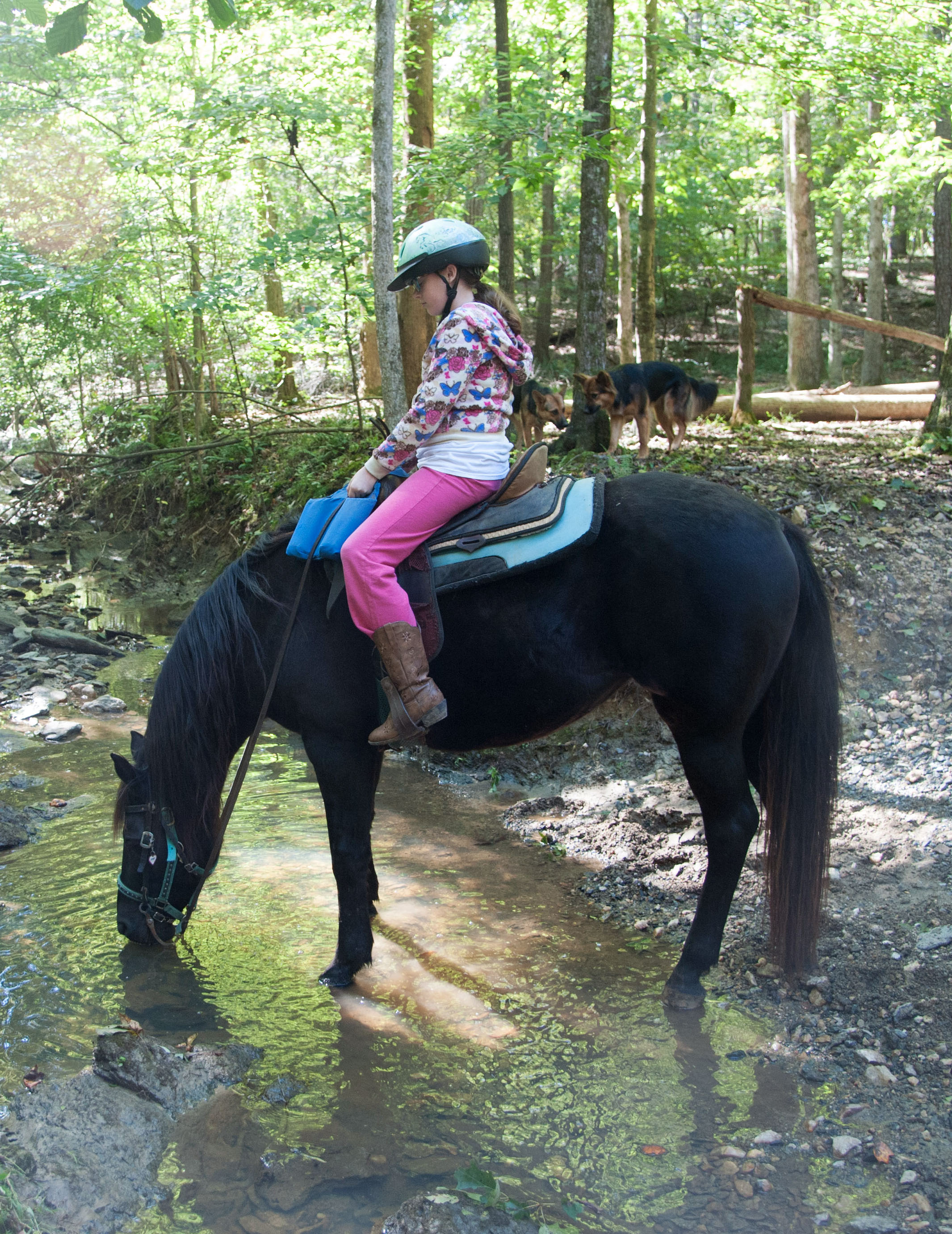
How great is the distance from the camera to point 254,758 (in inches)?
243

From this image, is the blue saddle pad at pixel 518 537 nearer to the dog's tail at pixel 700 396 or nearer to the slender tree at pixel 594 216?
the slender tree at pixel 594 216

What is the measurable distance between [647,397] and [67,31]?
22.5 ft

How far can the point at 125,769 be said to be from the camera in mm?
3486

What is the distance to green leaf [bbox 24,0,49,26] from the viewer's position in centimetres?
253

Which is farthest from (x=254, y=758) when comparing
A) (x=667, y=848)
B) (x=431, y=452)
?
(x=431, y=452)

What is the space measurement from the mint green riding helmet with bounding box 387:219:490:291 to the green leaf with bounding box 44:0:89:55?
1134mm

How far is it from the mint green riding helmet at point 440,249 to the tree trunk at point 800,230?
38.2 feet

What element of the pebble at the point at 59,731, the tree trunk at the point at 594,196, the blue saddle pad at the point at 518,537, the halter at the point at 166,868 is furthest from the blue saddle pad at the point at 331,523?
the tree trunk at the point at 594,196

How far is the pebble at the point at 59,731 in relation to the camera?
6.50m

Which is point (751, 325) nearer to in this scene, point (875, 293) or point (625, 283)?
point (625, 283)

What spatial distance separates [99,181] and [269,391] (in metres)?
4.13

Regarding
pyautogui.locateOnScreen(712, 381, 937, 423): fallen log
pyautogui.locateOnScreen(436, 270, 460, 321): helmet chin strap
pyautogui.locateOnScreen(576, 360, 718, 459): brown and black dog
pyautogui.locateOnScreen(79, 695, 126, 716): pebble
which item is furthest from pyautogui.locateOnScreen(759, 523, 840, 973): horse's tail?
pyautogui.locateOnScreen(712, 381, 937, 423): fallen log

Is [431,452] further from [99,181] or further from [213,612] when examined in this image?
[99,181]

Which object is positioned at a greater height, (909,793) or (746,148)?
(746,148)
